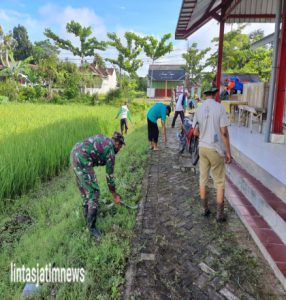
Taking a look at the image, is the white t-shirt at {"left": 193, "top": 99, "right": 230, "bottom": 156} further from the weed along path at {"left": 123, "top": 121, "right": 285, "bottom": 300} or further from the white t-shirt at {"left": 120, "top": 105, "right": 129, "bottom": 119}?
the white t-shirt at {"left": 120, "top": 105, "right": 129, "bottom": 119}

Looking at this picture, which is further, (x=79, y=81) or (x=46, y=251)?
(x=79, y=81)

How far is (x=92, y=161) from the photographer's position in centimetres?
296

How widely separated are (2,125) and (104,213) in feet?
15.6

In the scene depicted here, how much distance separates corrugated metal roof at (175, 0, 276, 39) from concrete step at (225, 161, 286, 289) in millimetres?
4681

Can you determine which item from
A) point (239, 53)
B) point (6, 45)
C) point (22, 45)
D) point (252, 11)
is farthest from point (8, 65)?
point (22, 45)

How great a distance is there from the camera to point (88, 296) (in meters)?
2.13

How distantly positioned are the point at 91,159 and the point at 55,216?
1.17 m

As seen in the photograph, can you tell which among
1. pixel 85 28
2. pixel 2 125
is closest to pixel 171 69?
pixel 85 28

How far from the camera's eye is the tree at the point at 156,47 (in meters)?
A: 25.4

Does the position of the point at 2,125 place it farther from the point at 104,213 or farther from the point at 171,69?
the point at 171,69

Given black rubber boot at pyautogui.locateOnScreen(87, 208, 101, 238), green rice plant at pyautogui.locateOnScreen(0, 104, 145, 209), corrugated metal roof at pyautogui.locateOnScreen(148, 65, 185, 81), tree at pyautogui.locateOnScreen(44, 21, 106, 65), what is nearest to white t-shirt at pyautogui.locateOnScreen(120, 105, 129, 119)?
green rice plant at pyautogui.locateOnScreen(0, 104, 145, 209)

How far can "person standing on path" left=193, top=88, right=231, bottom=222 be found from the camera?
3.17m

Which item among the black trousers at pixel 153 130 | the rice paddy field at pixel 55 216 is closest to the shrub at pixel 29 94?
the rice paddy field at pixel 55 216

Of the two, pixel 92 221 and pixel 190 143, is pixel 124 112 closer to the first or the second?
pixel 190 143
